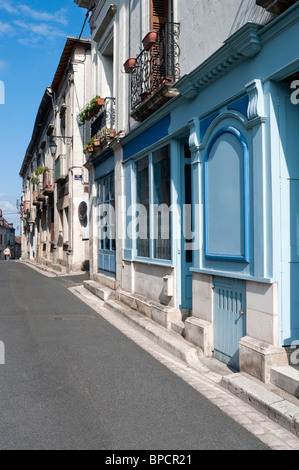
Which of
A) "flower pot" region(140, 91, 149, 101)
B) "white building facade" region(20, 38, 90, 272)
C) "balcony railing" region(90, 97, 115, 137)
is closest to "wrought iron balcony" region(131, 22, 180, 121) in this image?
"flower pot" region(140, 91, 149, 101)

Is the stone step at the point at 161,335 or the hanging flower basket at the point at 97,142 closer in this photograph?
the stone step at the point at 161,335

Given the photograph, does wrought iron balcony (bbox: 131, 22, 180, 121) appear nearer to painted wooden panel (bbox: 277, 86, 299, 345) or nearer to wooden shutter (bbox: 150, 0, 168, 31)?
wooden shutter (bbox: 150, 0, 168, 31)

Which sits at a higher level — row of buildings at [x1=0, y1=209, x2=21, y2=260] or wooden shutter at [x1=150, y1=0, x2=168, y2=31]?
wooden shutter at [x1=150, y1=0, x2=168, y2=31]

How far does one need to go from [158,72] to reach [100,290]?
5707mm

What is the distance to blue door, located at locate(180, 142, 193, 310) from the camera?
25.3 ft

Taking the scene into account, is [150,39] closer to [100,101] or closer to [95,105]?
[100,101]

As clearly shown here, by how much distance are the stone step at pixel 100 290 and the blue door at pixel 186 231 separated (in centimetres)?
371

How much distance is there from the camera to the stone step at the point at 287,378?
4.25 m

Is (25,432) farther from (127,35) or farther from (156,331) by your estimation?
(127,35)

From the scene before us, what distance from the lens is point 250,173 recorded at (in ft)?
17.2

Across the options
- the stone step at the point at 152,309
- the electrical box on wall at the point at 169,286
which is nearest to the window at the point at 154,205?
the electrical box on wall at the point at 169,286

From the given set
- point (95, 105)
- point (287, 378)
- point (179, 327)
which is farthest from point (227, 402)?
point (95, 105)

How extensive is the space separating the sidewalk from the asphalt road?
13.8 inches

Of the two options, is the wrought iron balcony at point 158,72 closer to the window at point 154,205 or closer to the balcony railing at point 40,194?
the window at point 154,205
